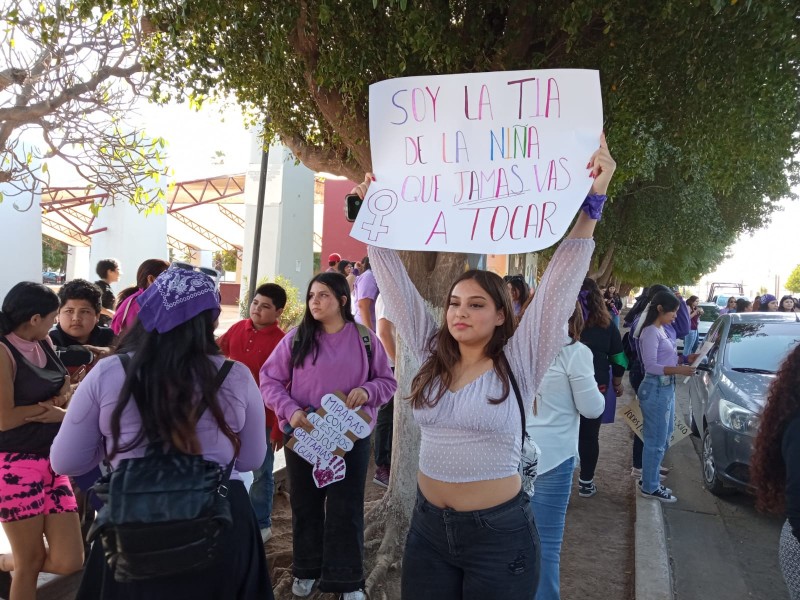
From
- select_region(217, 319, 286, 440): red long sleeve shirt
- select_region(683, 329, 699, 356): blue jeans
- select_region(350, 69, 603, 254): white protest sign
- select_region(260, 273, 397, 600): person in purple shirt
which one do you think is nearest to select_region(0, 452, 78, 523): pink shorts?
select_region(260, 273, 397, 600): person in purple shirt

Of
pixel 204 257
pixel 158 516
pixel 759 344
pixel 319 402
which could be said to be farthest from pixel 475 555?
pixel 204 257

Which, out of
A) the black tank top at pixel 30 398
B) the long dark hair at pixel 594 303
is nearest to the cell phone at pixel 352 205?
the black tank top at pixel 30 398

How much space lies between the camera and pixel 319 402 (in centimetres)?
384

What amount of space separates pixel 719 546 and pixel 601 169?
4168 millimetres

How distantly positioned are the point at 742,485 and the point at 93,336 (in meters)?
5.41

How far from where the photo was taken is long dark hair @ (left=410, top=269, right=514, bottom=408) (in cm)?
247

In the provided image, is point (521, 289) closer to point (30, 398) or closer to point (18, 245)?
point (30, 398)

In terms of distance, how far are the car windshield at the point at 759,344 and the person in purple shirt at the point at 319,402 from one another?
4656mm

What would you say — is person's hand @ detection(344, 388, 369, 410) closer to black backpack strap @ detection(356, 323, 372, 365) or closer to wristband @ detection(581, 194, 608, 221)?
black backpack strap @ detection(356, 323, 372, 365)

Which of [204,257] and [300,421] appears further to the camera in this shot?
[204,257]

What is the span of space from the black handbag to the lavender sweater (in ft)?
2.58

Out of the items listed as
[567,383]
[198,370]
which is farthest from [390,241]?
[567,383]

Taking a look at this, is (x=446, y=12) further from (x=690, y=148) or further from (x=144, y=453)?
(x=144, y=453)

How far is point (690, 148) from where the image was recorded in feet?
17.5
